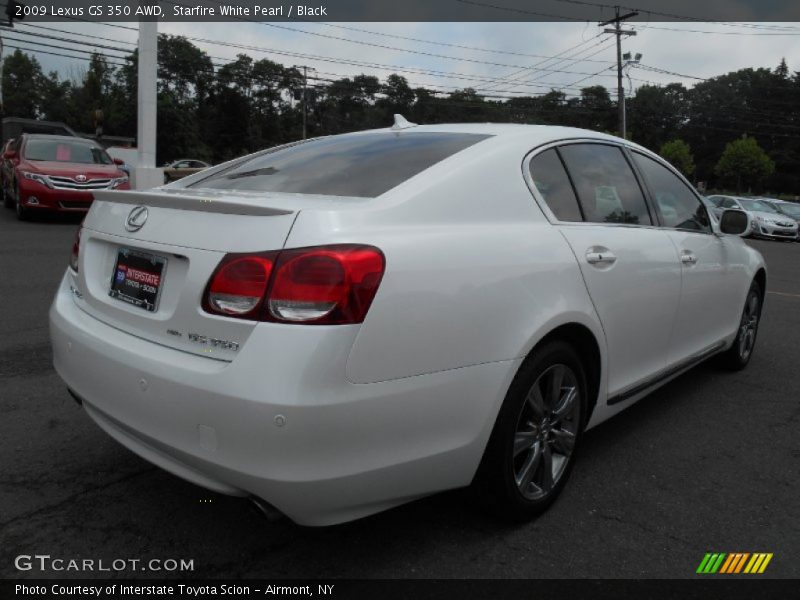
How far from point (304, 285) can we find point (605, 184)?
1906mm

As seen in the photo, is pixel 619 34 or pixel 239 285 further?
pixel 619 34

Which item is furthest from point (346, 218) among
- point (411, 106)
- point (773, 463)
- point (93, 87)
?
point (93, 87)

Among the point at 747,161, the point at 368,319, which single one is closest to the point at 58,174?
the point at 368,319

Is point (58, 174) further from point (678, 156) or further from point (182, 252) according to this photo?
point (678, 156)

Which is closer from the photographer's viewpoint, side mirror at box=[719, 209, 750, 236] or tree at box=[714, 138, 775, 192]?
side mirror at box=[719, 209, 750, 236]

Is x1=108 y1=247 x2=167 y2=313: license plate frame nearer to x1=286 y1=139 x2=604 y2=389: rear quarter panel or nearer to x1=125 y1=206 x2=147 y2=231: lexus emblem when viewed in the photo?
x1=125 y1=206 x2=147 y2=231: lexus emblem

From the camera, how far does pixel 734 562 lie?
2.39 meters

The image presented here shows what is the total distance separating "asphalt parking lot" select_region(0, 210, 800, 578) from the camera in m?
2.30

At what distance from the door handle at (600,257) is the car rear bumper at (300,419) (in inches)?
28.6

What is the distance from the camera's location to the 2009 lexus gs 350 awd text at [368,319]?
1900 mm

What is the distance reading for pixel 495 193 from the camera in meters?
2.52

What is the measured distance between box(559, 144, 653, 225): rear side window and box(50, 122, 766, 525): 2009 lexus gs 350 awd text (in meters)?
0.02

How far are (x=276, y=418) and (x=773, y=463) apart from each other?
267 cm

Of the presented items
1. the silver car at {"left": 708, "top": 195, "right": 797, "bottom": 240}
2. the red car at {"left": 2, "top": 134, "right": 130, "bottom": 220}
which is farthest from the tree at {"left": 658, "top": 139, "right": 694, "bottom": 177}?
the red car at {"left": 2, "top": 134, "right": 130, "bottom": 220}
